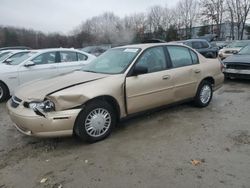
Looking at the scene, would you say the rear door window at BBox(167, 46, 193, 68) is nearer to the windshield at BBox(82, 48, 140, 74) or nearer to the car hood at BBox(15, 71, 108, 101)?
the windshield at BBox(82, 48, 140, 74)

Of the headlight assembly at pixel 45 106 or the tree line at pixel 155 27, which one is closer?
the headlight assembly at pixel 45 106

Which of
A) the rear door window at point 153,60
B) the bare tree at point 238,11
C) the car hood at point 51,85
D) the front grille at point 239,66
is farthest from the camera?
the bare tree at point 238,11

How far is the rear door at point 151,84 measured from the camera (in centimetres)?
445

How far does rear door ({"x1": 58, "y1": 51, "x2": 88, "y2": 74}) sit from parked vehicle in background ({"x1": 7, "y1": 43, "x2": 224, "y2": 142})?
3.01 metres

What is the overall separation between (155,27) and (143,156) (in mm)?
51833

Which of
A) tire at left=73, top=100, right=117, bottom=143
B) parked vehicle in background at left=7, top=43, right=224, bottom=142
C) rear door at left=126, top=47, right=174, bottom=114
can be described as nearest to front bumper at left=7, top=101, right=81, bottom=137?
parked vehicle in background at left=7, top=43, right=224, bottom=142

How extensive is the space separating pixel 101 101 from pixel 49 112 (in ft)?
2.77

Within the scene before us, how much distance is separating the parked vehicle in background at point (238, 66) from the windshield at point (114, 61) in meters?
5.36

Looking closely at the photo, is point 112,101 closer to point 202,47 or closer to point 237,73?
point 237,73

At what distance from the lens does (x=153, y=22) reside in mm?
54469

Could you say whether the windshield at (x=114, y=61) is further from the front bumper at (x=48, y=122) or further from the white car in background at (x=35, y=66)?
the white car in background at (x=35, y=66)

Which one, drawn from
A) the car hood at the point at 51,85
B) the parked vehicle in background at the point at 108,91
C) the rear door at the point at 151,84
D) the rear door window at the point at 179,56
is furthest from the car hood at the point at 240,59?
the car hood at the point at 51,85

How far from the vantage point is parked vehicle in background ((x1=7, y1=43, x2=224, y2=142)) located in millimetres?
3738

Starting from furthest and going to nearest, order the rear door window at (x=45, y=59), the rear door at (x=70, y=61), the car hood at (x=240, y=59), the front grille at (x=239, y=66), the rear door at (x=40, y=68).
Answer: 1. the car hood at (x=240, y=59)
2. the front grille at (x=239, y=66)
3. the rear door at (x=70, y=61)
4. the rear door window at (x=45, y=59)
5. the rear door at (x=40, y=68)
